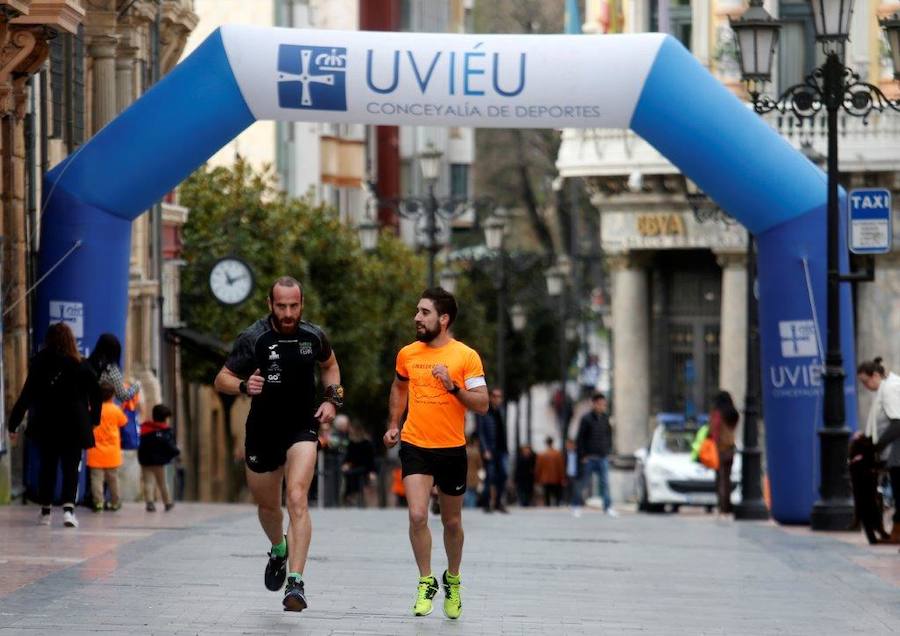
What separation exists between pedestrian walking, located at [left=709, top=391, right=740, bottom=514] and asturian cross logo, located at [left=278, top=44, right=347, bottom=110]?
8660 mm

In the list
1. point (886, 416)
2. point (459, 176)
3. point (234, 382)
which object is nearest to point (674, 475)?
point (886, 416)

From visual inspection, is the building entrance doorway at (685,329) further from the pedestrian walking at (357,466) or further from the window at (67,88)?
the window at (67,88)

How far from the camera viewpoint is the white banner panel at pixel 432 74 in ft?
71.8

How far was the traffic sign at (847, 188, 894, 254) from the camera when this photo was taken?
2180 cm

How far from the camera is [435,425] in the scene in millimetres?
12812

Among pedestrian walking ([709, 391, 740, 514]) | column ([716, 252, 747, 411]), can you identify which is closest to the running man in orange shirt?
pedestrian walking ([709, 391, 740, 514])

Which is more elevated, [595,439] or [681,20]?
[681,20]

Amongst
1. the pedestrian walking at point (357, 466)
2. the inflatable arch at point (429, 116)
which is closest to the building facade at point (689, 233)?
the pedestrian walking at point (357, 466)

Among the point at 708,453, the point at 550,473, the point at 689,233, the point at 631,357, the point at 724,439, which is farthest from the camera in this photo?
the point at 550,473

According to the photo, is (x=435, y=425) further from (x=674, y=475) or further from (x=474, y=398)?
(x=674, y=475)

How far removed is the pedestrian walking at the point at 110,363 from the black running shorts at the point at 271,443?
865cm

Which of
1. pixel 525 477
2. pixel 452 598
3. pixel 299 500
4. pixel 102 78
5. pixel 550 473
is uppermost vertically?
pixel 102 78

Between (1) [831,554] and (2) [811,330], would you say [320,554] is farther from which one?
(2) [811,330]

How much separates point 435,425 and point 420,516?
1.62 feet
